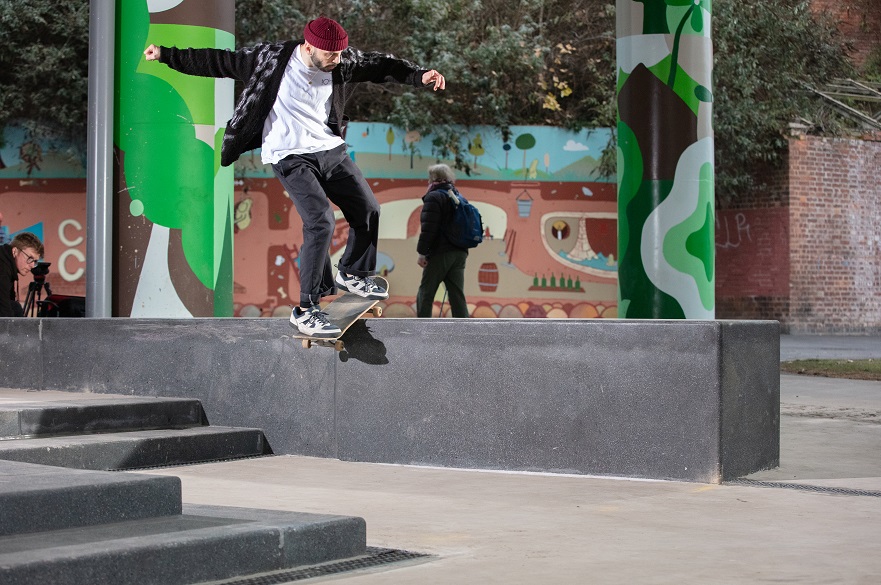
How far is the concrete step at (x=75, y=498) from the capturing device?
4035 millimetres

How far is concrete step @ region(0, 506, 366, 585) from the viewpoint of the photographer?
11.7ft

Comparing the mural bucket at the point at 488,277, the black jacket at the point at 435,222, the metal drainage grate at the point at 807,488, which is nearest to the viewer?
the metal drainage grate at the point at 807,488

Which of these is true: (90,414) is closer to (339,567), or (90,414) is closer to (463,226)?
(339,567)

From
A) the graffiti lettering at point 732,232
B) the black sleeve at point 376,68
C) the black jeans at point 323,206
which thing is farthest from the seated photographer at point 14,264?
the graffiti lettering at point 732,232

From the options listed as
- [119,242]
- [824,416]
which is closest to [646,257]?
[824,416]

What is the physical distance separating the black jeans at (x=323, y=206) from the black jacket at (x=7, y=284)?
210 inches

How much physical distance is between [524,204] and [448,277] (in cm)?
917

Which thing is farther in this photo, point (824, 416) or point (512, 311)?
point (512, 311)

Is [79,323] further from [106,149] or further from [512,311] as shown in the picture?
[512,311]

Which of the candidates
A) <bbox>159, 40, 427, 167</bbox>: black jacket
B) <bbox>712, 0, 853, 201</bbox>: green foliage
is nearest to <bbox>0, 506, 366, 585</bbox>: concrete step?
<bbox>159, 40, 427, 167</bbox>: black jacket

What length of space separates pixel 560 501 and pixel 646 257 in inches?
254

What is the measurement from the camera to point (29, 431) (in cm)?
666

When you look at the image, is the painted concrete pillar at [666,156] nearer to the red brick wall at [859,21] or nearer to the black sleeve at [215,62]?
the black sleeve at [215,62]

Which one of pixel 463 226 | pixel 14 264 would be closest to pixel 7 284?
pixel 14 264
